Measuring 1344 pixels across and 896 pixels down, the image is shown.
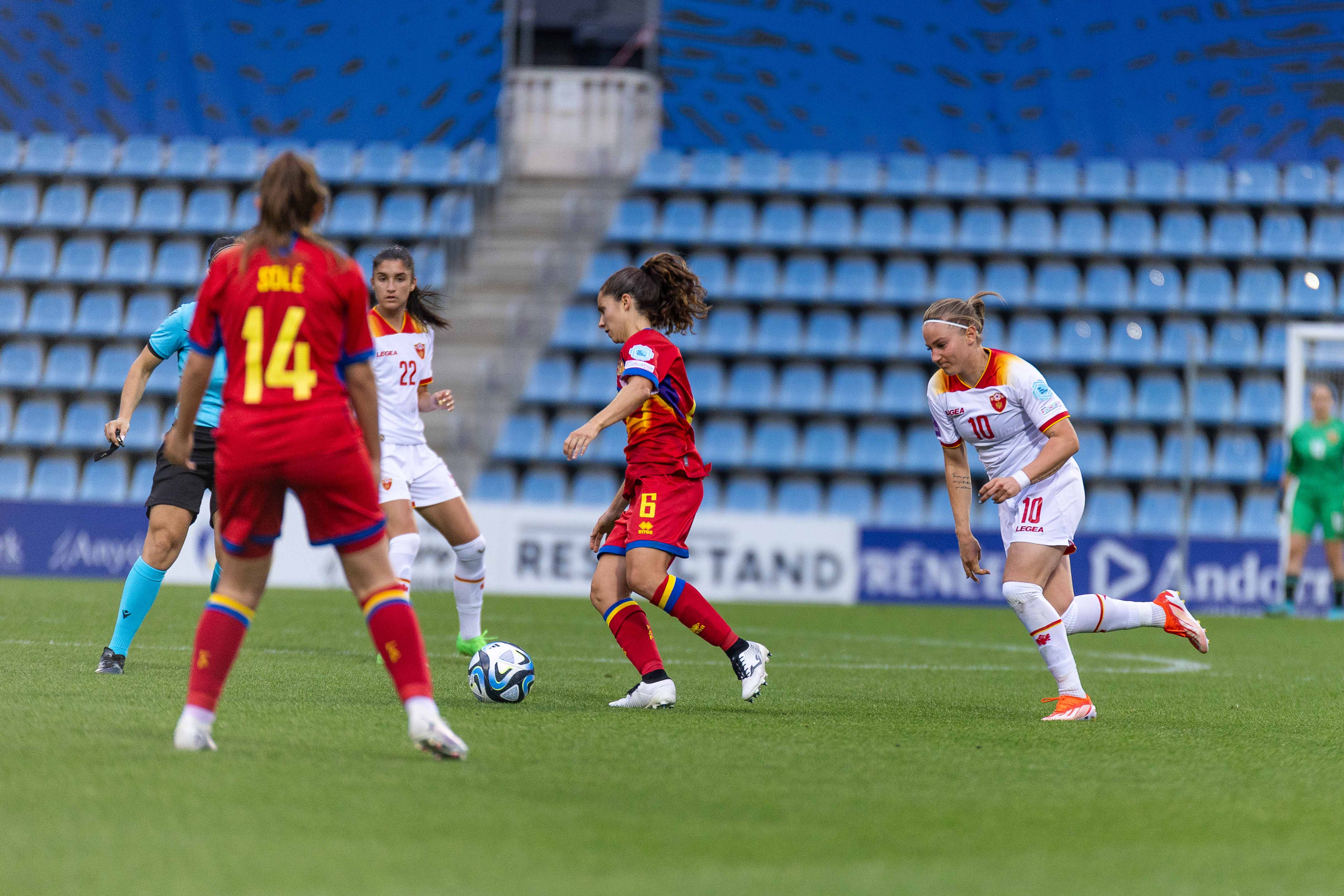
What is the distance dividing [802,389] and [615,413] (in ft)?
42.1

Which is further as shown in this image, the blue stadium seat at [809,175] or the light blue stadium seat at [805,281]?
the blue stadium seat at [809,175]

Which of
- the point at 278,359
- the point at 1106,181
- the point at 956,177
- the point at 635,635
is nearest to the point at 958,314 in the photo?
the point at 635,635

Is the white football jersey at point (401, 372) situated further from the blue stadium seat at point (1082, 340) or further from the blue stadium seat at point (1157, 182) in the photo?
the blue stadium seat at point (1157, 182)

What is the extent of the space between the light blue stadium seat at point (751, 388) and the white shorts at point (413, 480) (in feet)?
35.1

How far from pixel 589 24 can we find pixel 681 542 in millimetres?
16002

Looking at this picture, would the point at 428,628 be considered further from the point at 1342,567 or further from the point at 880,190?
the point at 880,190

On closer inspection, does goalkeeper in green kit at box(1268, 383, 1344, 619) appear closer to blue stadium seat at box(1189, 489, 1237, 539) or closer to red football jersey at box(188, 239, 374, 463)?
blue stadium seat at box(1189, 489, 1237, 539)

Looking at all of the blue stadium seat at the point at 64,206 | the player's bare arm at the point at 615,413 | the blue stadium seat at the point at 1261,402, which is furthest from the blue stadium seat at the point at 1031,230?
the player's bare arm at the point at 615,413

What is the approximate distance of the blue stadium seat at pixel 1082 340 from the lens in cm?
1783

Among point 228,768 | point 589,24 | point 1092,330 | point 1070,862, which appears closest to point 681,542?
point 228,768

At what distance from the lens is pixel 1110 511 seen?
56.6 feet

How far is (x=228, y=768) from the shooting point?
383cm

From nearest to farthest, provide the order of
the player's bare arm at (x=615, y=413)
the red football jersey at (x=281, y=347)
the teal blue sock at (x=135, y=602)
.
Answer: the red football jersey at (x=281, y=347)
the player's bare arm at (x=615, y=413)
the teal blue sock at (x=135, y=602)

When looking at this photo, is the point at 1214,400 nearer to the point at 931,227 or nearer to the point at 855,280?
the point at 931,227
